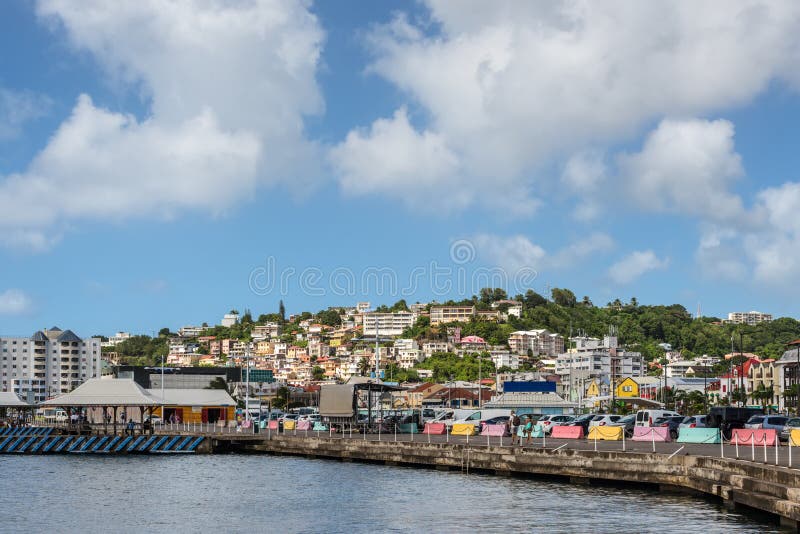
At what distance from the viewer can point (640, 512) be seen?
1483 inches

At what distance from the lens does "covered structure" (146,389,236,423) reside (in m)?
108

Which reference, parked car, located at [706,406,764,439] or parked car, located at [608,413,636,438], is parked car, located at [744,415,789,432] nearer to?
parked car, located at [706,406,764,439]

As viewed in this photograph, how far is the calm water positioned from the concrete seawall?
822 mm

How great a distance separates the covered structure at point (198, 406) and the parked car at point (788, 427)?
65748 millimetres

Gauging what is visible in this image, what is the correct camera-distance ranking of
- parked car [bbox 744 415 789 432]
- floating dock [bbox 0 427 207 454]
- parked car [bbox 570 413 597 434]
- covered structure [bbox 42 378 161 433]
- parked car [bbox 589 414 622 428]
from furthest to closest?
covered structure [bbox 42 378 161 433] < floating dock [bbox 0 427 207 454] < parked car [bbox 570 413 597 434] < parked car [bbox 589 414 622 428] < parked car [bbox 744 415 789 432]

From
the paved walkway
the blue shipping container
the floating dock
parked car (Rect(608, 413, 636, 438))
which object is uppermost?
the blue shipping container

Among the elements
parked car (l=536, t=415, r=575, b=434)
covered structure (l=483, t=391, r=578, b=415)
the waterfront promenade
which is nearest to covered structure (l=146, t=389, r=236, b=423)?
covered structure (l=483, t=391, r=578, b=415)

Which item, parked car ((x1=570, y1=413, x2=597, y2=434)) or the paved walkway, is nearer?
the paved walkway

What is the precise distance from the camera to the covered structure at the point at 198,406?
108 m

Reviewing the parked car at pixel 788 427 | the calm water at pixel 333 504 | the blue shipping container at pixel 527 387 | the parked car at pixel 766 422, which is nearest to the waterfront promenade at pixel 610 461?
the calm water at pixel 333 504

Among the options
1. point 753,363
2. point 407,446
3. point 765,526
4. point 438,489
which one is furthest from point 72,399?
point 753,363

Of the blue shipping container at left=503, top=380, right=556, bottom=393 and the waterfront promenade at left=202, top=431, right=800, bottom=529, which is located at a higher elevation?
the blue shipping container at left=503, top=380, right=556, bottom=393

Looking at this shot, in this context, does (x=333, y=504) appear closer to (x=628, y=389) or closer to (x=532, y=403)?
(x=532, y=403)

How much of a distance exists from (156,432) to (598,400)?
82.0m
